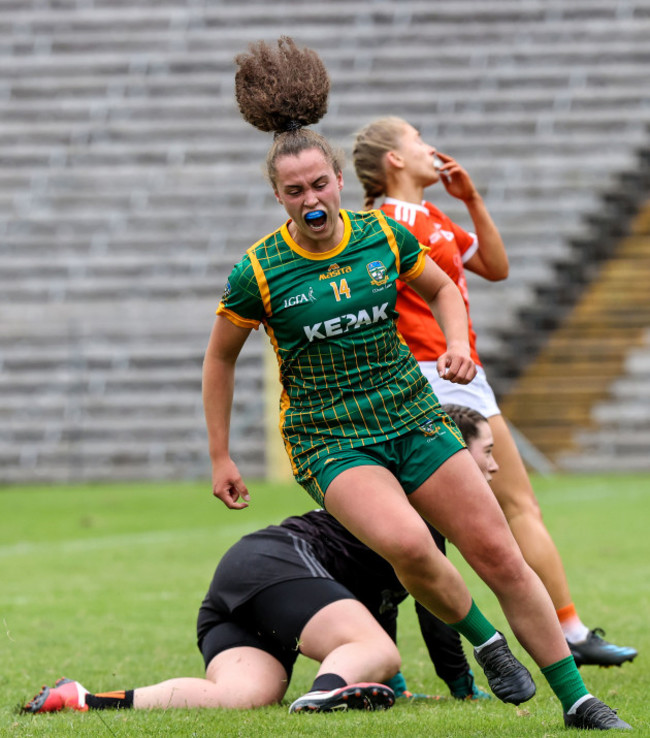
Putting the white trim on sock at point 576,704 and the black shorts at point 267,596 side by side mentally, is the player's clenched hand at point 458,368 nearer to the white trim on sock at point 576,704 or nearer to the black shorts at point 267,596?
the white trim on sock at point 576,704

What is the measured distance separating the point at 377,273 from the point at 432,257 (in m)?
1.07

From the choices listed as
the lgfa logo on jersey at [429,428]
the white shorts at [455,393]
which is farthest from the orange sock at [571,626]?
the lgfa logo on jersey at [429,428]

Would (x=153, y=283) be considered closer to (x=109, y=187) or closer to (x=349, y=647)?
(x=109, y=187)

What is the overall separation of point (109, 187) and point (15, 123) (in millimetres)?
2092

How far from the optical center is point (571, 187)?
61.2 feet

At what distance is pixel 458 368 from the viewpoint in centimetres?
411

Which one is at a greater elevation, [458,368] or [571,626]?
[458,368]

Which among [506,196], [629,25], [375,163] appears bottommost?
[506,196]

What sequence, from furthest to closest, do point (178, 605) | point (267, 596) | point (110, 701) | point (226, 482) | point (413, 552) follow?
point (178, 605) → point (267, 596) → point (110, 701) → point (226, 482) → point (413, 552)

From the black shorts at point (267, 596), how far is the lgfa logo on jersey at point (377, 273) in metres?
1.21

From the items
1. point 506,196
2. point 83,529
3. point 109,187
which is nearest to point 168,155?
point 109,187

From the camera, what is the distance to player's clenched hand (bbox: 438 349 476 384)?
4109 millimetres

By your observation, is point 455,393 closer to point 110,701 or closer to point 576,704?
point 576,704

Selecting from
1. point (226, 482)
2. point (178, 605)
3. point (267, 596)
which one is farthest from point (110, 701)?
point (178, 605)
